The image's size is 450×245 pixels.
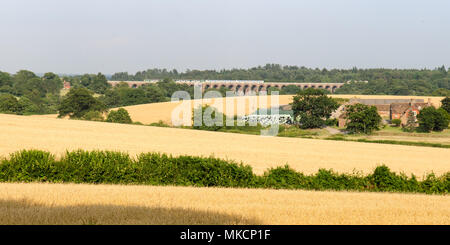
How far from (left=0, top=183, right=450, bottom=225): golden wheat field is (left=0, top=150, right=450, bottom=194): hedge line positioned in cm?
351

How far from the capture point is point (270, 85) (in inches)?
7072

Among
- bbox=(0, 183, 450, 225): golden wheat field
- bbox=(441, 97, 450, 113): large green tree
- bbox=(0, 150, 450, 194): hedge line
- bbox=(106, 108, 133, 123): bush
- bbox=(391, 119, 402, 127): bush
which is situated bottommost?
bbox=(391, 119, 402, 127): bush

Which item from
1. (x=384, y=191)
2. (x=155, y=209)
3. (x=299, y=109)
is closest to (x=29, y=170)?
(x=155, y=209)

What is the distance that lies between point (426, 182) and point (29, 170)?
47.5 ft

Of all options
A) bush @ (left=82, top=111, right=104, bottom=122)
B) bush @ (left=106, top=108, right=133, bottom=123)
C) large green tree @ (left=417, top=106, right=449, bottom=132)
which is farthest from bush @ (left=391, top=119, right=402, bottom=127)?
bush @ (left=82, top=111, right=104, bottom=122)

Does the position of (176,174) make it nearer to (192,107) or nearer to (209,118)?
(209,118)

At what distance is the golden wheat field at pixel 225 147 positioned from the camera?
30750 millimetres

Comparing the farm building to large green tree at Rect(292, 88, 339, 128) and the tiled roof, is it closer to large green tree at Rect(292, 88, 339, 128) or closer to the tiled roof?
the tiled roof

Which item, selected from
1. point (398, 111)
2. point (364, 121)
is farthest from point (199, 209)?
point (398, 111)

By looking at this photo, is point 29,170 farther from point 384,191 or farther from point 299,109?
point 299,109

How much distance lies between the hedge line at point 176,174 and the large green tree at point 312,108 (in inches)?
2561

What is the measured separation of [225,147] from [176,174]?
19.2m

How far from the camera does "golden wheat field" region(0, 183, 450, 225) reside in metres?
8.67

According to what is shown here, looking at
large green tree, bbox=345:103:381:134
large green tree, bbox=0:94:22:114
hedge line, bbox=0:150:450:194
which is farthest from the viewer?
large green tree, bbox=0:94:22:114
